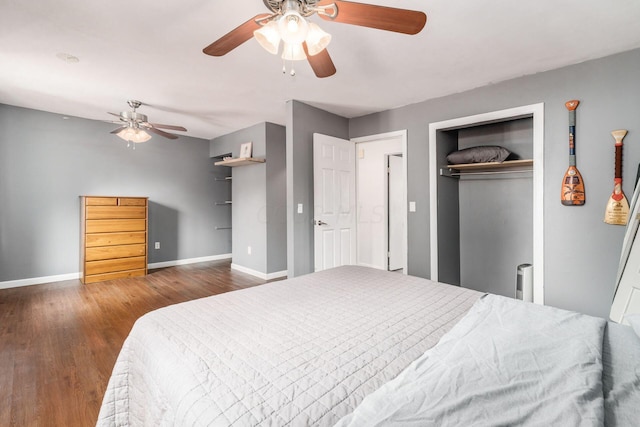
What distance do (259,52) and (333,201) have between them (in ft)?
6.26

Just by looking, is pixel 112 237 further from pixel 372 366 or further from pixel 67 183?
pixel 372 366

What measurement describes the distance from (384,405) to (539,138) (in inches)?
116

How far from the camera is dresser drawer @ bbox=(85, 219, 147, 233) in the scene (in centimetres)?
412

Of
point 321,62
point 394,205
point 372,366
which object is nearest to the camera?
point 372,366

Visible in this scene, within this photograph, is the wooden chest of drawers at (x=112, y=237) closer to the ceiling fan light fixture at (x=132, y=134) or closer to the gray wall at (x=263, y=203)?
the ceiling fan light fixture at (x=132, y=134)

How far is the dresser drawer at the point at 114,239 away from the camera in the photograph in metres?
4.15

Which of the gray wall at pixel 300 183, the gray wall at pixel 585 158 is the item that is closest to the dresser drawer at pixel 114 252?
the gray wall at pixel 300 183

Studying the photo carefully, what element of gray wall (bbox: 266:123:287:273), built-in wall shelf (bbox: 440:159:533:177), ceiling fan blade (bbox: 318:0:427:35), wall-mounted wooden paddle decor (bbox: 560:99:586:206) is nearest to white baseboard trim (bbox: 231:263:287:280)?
gray wall (bbox: 266:123:287:273)

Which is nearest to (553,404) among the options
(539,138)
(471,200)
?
(539,138)

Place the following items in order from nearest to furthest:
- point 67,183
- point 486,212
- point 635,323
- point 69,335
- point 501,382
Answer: point 501,382 → point 635,323 → point 69,335 → point 486,212 → point 67,183

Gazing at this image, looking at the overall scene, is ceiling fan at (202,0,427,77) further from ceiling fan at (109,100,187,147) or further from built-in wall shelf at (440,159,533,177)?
ceiling fan at (109,100,187,147)

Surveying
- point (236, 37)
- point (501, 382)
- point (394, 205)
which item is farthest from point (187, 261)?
point (501, 382)


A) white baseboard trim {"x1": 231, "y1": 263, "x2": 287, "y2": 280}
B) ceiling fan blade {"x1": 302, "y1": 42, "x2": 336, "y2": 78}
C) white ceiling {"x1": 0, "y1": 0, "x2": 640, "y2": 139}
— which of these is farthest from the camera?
white baseboard trim {"x1": 231, "y1": 263, "x2": 287, "y2": 280}

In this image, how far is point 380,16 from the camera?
1.35 metres
